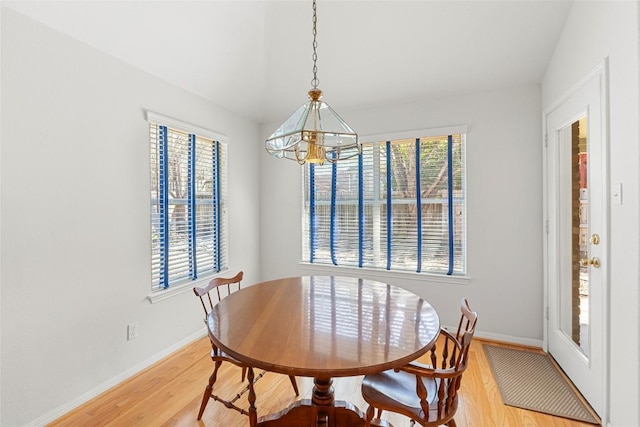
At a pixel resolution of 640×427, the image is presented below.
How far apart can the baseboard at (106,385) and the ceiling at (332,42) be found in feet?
7.78

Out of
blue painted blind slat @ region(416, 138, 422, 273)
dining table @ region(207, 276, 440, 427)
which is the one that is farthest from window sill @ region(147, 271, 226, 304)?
blue painted blind slat @ region(416, 138, 422, 273)

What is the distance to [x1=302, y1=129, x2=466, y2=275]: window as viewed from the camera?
9.91 feet

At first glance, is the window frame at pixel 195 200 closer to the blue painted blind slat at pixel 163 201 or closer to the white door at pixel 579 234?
the blue painted blind slat at pixel 163 201

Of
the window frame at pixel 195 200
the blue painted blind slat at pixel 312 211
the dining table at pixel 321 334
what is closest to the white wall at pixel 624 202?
the dining table at pixel 321 334

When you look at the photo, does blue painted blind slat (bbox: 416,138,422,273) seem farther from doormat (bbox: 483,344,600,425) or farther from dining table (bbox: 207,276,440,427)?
dining table (bbox: 207,276,440,427)

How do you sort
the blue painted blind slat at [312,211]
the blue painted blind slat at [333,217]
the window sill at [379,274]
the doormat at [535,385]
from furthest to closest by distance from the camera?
the blue painted blind slat at [312,211] < the blue painted blind slat at [333,217] < the window sill at [379,274] < the doormat at [535,385]

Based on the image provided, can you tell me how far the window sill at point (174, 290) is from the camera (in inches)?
98.8

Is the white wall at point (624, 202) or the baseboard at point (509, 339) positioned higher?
the white wall at point (624, 202)

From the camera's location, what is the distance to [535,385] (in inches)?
84.7

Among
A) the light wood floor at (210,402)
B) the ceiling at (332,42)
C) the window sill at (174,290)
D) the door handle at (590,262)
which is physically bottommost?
the light wood floor at (210,402)

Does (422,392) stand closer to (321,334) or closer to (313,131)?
(321,334)

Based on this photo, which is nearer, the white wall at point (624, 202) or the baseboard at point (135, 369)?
the white wall at point (624, 202)

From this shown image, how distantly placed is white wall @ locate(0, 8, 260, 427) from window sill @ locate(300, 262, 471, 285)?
1646 mm

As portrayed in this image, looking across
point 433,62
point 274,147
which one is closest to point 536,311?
point 433,62
